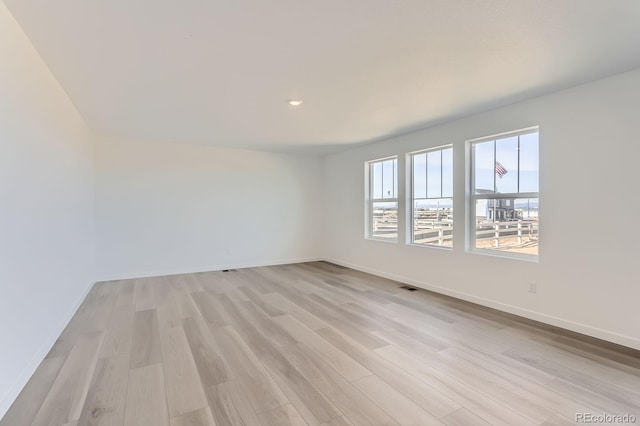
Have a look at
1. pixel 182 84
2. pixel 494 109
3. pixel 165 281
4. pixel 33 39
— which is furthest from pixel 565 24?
pixel 165 281

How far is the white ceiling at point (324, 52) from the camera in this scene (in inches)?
72.2

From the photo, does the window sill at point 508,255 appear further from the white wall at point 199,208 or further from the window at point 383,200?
the white wall at point 199,208

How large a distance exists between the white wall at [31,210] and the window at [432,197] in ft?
14.6

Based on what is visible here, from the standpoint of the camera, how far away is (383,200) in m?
5.54

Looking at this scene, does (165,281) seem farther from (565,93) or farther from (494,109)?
(565,93)

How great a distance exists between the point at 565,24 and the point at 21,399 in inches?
167

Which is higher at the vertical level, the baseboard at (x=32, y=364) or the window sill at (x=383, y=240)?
the window sill at (x=383, y=240)

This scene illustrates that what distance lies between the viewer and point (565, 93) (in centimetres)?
301

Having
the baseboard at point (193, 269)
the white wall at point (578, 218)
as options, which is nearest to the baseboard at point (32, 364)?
the baseboard at point (193, 269)

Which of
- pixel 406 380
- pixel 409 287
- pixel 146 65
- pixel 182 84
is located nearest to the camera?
pixel 406 380

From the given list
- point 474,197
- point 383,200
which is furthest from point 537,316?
point 383,200


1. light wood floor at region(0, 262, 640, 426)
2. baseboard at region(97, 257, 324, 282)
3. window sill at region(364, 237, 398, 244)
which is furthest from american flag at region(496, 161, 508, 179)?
baseboard at region(97, 257, 324, 282)

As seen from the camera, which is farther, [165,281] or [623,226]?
[165,281]

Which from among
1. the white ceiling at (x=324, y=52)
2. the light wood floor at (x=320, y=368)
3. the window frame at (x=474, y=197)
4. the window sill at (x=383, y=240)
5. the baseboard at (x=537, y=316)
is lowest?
the light wood floor at (x=320, y=368)
